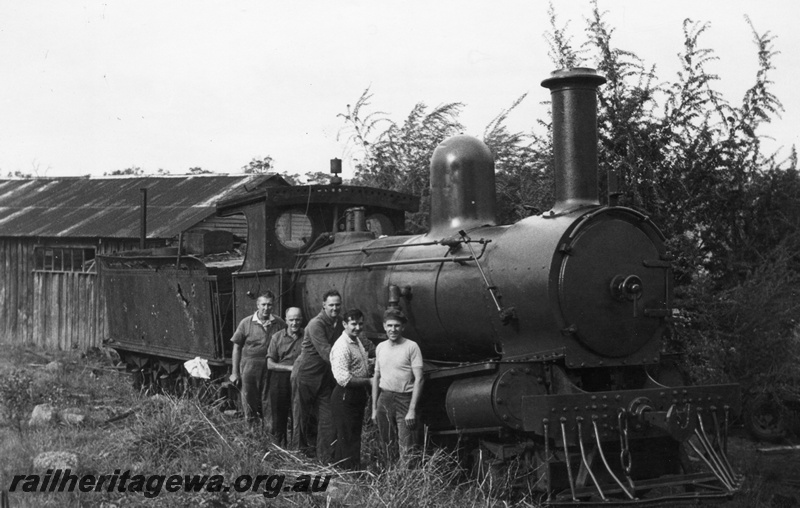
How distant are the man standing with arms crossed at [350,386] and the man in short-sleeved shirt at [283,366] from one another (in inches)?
34.7

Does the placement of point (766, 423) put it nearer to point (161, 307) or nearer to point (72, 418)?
point (161, 307)

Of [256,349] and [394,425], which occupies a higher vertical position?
[256,349]

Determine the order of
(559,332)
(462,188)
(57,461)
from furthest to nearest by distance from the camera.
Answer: (462,188)
(57,461)
(559,332)

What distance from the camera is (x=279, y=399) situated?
29.0ft

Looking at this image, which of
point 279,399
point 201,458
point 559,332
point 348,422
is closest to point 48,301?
point 279,399

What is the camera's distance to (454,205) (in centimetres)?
812

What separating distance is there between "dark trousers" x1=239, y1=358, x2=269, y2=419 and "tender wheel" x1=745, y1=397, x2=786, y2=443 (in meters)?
6.00

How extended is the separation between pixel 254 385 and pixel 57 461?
7.74ft

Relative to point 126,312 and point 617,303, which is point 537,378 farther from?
point 126,312

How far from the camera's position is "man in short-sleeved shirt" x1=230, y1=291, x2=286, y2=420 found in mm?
9078

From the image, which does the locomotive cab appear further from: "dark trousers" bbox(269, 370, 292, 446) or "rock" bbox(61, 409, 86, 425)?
"rock" bbox(61, 409, 86, 425)

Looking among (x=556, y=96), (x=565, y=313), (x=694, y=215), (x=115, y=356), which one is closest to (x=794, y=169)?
(x=694, y=215)

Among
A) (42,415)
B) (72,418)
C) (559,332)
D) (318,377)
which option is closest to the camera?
(559,332)

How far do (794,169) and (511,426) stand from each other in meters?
A: 6.82
